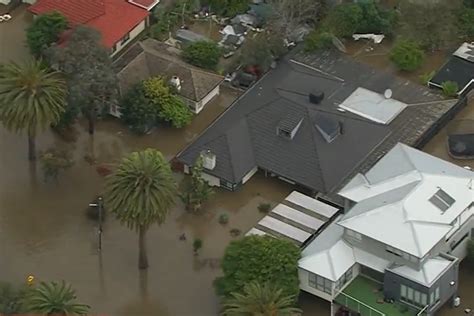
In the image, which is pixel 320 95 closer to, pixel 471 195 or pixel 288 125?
pixel 288 125

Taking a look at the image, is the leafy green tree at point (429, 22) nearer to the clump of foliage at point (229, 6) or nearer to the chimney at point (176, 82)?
the clump of foliage at point (229, 6)

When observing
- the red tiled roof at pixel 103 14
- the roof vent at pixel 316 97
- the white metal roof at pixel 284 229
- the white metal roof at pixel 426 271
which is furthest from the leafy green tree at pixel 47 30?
the white metal roof at pixel 426 271

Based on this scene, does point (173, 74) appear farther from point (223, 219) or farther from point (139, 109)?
point (223, 219)

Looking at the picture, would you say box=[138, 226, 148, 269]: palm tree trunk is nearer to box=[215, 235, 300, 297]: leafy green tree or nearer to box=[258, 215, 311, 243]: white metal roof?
box=[215, 235, 300, 297]: leafy green tree

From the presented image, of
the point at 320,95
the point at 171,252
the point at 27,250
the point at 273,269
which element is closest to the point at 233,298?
the point at 273,269

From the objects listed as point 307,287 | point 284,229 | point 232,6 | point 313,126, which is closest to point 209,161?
point 313,126
